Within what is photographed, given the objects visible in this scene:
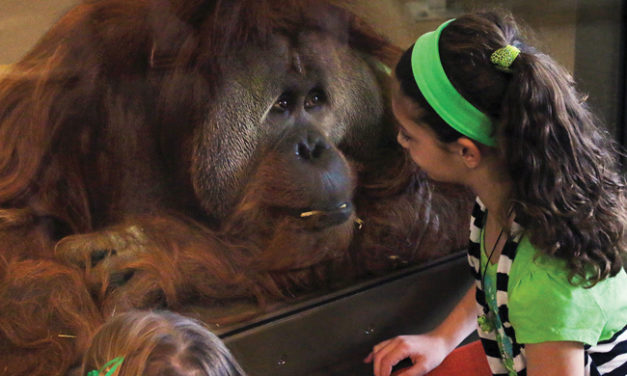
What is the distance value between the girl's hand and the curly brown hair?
40 centimetres

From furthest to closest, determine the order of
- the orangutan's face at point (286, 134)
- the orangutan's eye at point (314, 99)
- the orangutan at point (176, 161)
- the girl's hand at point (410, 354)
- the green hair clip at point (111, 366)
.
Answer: the girl's hand at point (410, 354) → the orangutan's eye at point (314, 99) → the orangutan's face at point (286, 134) → the orangutan at point (176, 161) → the green hair clip at point (111, 366)

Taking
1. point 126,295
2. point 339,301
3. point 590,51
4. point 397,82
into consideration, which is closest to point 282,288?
point 339,301

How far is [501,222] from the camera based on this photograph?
0.94 m

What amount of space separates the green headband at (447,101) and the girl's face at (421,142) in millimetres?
38

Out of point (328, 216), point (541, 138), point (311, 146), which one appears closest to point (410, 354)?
point (328, 216)

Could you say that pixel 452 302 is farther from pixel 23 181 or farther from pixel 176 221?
pixel 23 181

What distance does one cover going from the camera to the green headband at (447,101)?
82 centimetres

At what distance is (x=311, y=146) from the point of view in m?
1.05

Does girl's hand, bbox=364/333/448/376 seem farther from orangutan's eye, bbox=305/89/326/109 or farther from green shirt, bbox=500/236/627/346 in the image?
orangutan's eye, bbox=305/89/326/109

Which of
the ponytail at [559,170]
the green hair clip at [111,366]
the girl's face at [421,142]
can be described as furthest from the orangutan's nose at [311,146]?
the green hair clip at [111,366]

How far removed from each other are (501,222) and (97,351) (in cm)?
57

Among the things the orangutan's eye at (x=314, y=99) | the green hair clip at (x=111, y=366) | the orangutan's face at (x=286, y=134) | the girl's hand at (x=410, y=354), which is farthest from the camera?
the girl's hand at (x=410, y=354)

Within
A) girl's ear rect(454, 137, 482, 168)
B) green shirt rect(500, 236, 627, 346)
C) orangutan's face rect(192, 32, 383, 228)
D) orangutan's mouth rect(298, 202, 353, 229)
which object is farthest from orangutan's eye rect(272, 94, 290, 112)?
green shirt rect(500, 236, 627, 346)

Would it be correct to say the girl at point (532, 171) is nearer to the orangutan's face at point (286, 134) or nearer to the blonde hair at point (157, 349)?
the orangutan's face at point (286, 134)
